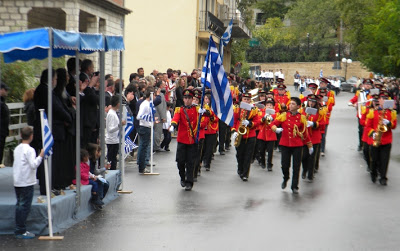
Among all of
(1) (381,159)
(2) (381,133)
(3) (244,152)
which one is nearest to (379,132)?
(2) (381,133)

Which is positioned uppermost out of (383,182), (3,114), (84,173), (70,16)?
(70,16)

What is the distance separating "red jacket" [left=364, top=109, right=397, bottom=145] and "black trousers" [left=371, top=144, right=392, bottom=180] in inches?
5.9

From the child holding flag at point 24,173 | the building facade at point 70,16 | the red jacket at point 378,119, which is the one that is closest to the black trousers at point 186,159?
the red jacket at point 378,119

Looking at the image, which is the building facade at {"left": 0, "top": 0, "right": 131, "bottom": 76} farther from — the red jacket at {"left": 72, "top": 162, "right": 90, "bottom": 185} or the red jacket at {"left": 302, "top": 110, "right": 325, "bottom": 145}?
the red jacket at {"left": 72, "top": 162, "right": 90, "bottom": 185}

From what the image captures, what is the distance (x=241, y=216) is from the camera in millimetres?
12312

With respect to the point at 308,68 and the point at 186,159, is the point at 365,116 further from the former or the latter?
the point at 308,68

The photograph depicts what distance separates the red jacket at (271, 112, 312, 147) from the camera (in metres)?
15.2

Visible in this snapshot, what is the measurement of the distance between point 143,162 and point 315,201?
4457 millimetres

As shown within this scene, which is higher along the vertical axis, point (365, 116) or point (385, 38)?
point (385, 38)

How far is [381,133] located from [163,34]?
93.2 ft

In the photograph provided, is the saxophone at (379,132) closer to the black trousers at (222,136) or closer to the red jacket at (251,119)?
the red jacket at (251,119)

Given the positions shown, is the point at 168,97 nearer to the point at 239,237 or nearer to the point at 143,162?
the point at 143,162

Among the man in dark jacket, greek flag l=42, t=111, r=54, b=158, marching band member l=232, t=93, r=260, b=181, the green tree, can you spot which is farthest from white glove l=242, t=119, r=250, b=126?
the green tree

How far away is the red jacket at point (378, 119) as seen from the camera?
1628 cm
